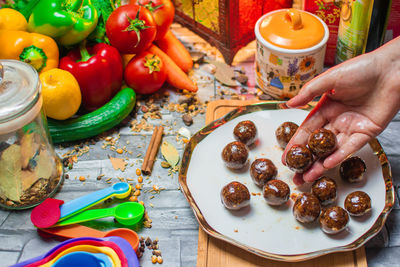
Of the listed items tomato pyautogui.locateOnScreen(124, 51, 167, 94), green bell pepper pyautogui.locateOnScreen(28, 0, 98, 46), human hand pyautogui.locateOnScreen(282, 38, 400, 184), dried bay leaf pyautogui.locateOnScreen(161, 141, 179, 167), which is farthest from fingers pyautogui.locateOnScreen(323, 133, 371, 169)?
green bell pepper pyautogui.locateOnScreen(28, 0, 98, 46)

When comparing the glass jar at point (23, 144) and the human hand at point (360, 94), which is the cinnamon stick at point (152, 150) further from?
the human hand at point (360, 94)

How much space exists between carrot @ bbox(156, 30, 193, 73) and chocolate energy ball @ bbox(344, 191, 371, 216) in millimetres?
919

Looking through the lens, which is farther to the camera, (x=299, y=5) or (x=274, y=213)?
(x=299, y=5)

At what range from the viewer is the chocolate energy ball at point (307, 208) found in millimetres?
1186

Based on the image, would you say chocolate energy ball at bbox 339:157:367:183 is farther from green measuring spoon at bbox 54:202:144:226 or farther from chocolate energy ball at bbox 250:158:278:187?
green measuring spoon at bbox 54:202:144:226

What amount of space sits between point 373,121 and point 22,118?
102 centimetres

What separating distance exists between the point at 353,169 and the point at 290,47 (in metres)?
0.51

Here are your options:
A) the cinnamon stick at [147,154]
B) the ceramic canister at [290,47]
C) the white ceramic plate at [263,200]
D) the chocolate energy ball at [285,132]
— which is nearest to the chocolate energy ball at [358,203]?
the white ceramic plate at [263,200]

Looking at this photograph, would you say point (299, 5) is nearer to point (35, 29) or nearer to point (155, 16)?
point (155, 16)

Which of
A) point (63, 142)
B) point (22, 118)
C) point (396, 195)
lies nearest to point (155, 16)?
point (63, 142)

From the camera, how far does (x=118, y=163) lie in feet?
5.01

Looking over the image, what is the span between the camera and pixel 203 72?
6.16 ft

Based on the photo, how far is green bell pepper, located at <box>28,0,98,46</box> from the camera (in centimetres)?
153

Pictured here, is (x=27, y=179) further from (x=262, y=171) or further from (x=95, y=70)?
(x=262, y=171)
